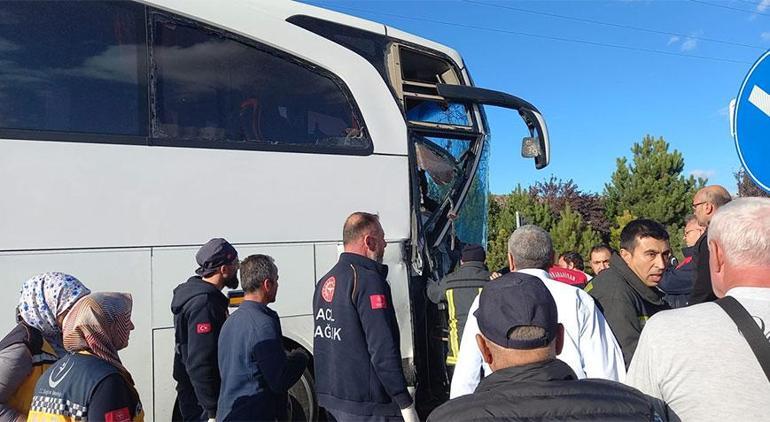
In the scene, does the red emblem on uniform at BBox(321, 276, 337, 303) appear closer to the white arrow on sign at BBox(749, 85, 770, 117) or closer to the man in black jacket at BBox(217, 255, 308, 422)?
the man in black jacket at BBox(217, 255, 308, 422)

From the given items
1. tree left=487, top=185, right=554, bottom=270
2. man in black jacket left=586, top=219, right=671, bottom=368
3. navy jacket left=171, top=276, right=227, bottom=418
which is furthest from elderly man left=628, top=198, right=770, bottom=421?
tree left=487, top=185, right=554, bottom=270

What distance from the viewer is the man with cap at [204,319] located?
133 inches

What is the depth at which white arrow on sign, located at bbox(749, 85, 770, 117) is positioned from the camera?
2.82m

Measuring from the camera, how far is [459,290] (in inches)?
194

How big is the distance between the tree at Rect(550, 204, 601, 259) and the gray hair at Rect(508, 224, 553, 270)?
1862 centimetres

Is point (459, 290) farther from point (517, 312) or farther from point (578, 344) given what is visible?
point (517, 312)

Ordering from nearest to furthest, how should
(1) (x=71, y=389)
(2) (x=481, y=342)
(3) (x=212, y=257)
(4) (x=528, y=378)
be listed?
(4) (x=528, y=378)
(2) (x=481, y=342)
(1) (x=71, y=389)
(3) (x=212, y=257)

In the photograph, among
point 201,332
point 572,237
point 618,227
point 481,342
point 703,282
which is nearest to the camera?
point 481,342

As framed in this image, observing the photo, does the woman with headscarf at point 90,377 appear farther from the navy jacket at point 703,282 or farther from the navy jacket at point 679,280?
the navy jacket at point 679,280

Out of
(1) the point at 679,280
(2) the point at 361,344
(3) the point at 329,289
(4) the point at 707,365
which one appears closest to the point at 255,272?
(3) the point at 329,289

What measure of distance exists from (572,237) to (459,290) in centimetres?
1737

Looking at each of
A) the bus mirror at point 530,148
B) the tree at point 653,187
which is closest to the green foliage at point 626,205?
the tree at point 653,187

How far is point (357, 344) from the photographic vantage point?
3107 millimetres

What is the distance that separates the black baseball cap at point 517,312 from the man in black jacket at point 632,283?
179 cm
